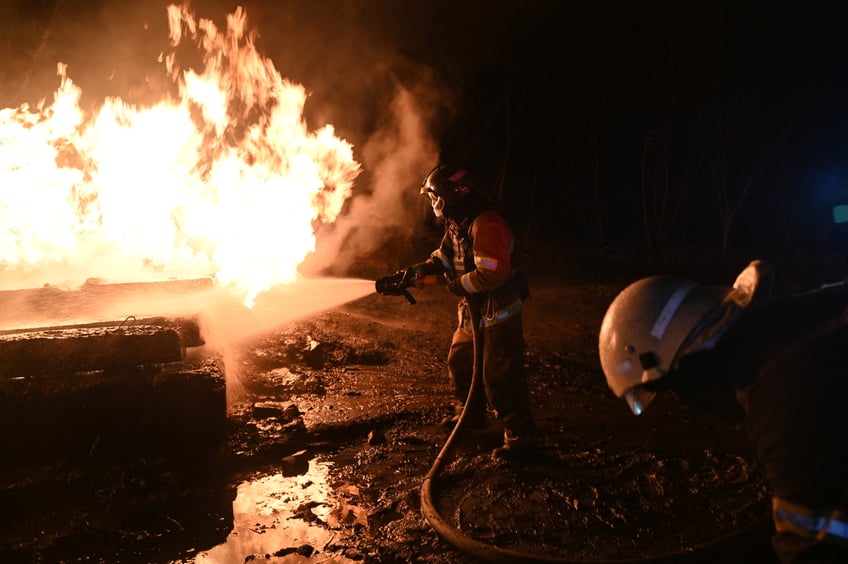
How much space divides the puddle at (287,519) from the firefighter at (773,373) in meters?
2.47

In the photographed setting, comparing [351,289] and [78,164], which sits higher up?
[78,164]

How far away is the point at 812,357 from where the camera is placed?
1.79 meters

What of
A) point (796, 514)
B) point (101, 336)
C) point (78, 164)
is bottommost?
point (796, 514)

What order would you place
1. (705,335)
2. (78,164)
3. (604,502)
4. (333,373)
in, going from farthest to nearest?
(78,164) < (333,373) < (604,502) < (705,335)

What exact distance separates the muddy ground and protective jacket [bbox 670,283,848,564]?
161 centimetres

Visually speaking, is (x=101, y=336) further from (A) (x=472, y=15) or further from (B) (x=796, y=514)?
(A) (x=472, y=15)

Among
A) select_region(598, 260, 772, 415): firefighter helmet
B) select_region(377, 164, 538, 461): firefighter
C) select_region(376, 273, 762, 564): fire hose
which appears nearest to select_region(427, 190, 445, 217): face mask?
select_region(377, 164, 538, 461): firefighter

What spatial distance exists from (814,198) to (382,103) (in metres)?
20.9

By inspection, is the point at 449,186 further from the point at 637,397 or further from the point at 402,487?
the point at 637,397

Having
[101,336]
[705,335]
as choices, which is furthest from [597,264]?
[705,335]

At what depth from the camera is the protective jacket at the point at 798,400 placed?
5.69 ft

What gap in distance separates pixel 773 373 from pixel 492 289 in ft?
10.2

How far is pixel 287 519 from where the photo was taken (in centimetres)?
410

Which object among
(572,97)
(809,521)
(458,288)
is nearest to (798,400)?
(809,521)
